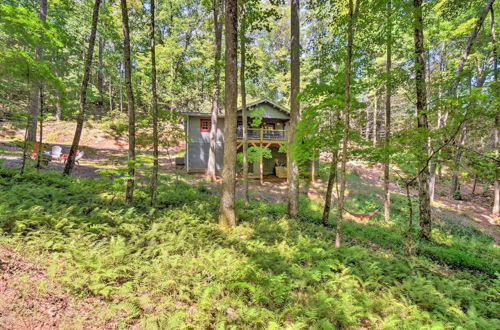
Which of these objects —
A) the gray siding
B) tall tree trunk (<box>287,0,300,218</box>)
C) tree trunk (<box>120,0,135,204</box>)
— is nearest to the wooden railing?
the gray siding

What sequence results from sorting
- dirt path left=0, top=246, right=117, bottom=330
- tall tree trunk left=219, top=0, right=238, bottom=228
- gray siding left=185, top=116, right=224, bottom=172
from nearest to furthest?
dirt path left=0, top=246, right=117, bottom=330 → tall tree trunk left=219, top=0, right=238, bottom=228 → gray siding left=185, top=116, right=224, bottom=172

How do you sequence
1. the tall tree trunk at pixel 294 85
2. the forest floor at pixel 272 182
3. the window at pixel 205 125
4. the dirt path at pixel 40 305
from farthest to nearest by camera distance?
the window at pixel 205 125 → the forest floor at pixel 272 182 → the tall tree trunk at pixel 294 85 → the dirt path at pixel 40 305

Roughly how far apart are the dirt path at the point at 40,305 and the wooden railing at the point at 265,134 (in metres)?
14.5

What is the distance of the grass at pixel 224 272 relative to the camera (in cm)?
285

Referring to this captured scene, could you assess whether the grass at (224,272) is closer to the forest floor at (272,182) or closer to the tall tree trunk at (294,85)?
the tall tree trunk at (294,85)

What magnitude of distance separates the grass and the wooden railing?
1098cm

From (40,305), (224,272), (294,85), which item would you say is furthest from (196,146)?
(40,305)

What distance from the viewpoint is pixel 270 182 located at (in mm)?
16625

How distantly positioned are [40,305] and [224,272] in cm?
233

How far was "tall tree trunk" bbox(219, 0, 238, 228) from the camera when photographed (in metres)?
5.40

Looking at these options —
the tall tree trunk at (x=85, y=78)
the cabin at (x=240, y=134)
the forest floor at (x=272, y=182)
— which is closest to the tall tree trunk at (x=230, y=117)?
the forest floor at (x=272, y=182)

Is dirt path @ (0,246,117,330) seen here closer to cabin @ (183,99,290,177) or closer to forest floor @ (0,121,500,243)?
forest floor @ (0,121,500,243)

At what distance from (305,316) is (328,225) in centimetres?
606

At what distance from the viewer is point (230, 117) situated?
5.63m
